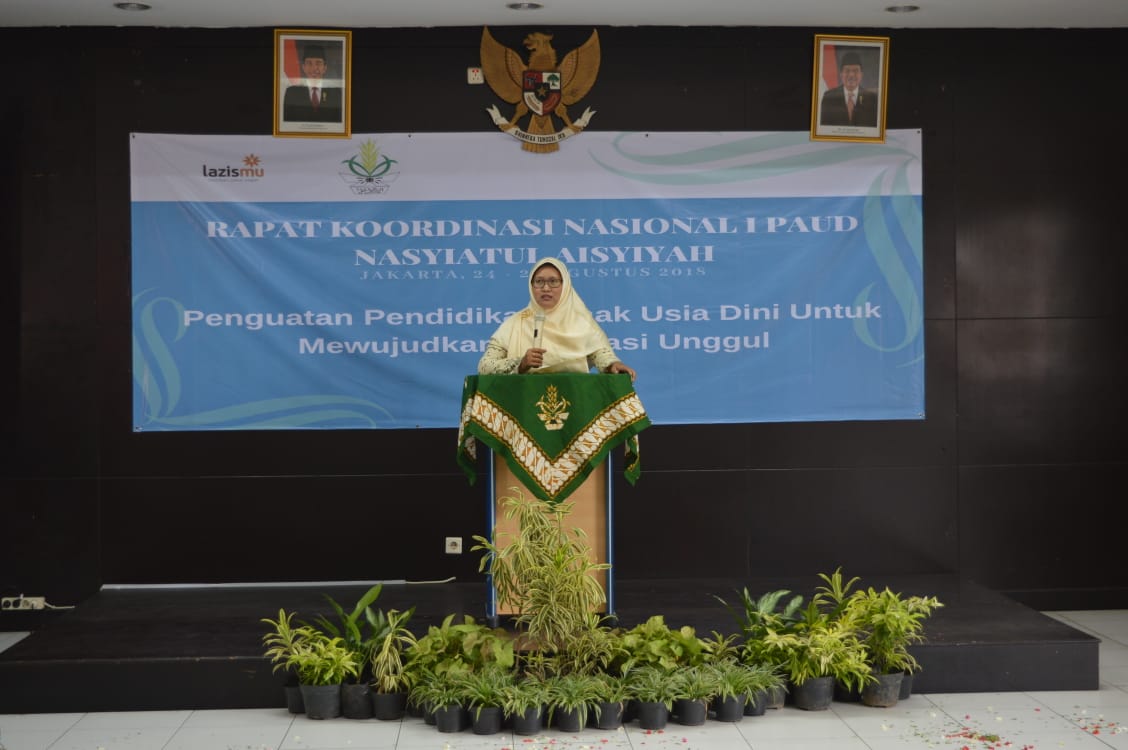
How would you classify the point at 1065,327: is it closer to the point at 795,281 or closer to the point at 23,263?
the point at 795,281

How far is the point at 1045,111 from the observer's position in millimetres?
6582

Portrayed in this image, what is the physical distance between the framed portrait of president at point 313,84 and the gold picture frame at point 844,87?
2373 millimetres

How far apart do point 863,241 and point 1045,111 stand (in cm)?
120

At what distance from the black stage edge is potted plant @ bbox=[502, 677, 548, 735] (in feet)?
2.68

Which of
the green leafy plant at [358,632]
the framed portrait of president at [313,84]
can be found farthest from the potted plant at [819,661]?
the framed portrait of president at [313,84]

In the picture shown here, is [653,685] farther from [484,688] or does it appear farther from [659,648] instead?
[484,688]

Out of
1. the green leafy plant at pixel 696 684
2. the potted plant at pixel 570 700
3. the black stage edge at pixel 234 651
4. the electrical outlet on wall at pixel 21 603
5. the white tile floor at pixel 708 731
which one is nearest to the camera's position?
the white tile floor at pixel 708 731

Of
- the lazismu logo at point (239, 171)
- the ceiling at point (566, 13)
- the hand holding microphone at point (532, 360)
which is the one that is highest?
the ceiling at point (566, 13)

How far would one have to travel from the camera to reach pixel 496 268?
250 inches

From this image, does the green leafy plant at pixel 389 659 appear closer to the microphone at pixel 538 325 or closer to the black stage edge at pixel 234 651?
the black stage edge at pixel 234 651

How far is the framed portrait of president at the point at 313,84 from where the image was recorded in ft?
20.6

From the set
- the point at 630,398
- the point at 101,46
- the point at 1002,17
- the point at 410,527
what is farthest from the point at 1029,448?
the point at 101,46

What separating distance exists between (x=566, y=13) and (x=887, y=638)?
→ 131 inches

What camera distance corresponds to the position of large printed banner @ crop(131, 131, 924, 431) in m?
6.29
